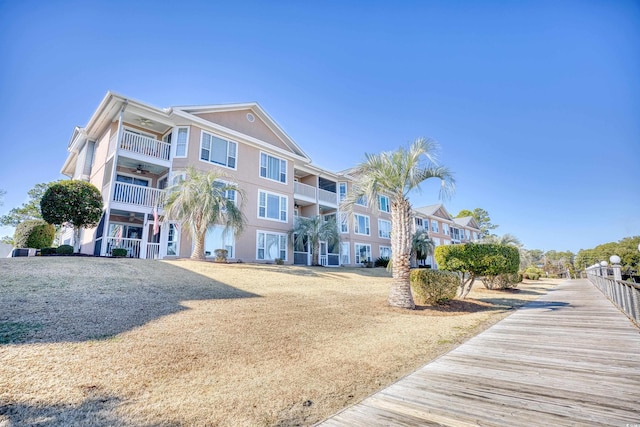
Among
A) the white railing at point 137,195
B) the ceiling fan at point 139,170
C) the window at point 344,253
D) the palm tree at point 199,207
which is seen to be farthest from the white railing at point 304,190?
the ceiling fan at point 139,170

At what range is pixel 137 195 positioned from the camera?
1546 centimetres

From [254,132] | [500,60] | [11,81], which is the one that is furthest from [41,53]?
[500,60]

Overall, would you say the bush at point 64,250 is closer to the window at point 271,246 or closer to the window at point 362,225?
the window at point 271,246

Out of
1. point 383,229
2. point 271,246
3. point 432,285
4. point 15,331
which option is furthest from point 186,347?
point 383,229

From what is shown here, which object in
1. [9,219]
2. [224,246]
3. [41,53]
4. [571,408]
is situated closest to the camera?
[571,408]

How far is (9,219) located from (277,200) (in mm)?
32726

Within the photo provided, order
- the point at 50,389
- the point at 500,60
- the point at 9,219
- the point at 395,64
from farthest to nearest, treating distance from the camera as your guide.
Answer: the point at 9,219, the point at 395,64, the point at 500,60, the point at 50,389

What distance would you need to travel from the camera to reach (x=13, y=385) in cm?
→ 332

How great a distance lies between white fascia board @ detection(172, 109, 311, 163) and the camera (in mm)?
17094

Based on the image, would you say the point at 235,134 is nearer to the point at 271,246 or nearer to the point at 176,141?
the point at 176,141

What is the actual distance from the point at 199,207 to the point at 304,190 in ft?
39.0

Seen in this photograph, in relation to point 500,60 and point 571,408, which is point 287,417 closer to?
point 571,408

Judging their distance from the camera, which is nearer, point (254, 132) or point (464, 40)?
point (464, 40)

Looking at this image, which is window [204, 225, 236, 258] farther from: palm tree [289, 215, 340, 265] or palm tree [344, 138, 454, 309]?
palm tree [344, 138, 454, 309]
